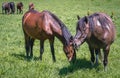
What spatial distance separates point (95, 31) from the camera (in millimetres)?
8234

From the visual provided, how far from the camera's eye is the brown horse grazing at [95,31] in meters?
7.87

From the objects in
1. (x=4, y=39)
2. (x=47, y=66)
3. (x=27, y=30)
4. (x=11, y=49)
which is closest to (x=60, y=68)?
(x=47, y=66)

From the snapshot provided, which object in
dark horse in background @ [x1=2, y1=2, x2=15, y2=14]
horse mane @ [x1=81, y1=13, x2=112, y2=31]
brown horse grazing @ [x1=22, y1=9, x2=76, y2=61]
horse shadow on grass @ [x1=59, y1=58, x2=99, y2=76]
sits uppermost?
horse mane @ [x1=81, y1=13, x2=112, y2=31]

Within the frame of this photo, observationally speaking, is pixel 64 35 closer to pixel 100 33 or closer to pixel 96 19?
pixel 96 19

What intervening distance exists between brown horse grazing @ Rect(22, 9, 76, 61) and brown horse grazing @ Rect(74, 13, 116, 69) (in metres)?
0.83

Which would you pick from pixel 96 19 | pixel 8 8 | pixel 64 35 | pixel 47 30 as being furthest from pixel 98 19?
pixel 8 8

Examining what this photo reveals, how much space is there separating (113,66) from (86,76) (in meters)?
1.66

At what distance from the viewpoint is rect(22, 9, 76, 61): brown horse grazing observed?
906 centimetres

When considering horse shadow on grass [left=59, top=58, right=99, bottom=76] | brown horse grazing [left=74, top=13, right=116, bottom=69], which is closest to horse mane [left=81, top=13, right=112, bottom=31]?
brown horse grazing [left=74, top=13, right=116, bottom=69]

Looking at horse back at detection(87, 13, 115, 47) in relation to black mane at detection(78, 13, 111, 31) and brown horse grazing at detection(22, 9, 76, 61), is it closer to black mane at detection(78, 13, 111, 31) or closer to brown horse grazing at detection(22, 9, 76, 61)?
black mane at detection(78, 13, 111, 31)

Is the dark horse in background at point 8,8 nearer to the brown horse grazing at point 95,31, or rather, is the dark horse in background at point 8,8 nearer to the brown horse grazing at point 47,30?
the brown horse grazing at point 47,30

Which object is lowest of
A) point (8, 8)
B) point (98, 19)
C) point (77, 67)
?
point (8, 8)

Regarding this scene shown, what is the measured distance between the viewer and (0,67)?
840 cm

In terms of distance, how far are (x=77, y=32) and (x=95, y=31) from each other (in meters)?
0.64
